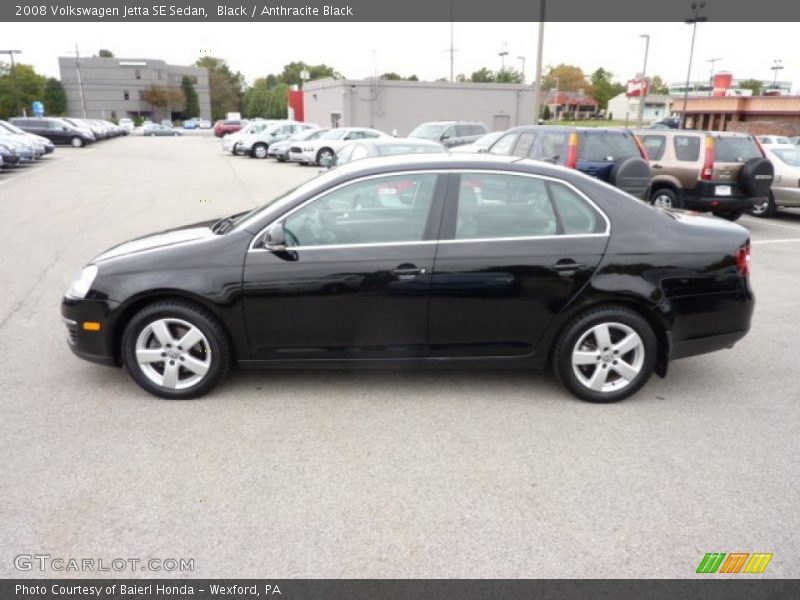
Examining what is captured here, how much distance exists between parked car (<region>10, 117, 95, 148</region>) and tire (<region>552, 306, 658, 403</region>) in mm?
39626

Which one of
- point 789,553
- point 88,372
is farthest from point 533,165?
point 88,372

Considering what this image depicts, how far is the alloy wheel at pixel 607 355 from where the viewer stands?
4230 mm

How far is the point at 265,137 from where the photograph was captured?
30094mm

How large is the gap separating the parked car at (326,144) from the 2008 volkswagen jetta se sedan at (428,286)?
64.4 feet

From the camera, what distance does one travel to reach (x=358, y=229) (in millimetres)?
4227

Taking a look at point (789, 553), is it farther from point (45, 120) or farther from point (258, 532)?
point (45, 120)

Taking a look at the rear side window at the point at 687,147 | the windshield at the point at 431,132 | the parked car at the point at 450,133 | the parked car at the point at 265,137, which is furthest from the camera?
the parked car at the point at 265,137

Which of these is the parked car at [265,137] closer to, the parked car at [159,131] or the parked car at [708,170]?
the parked car at [708,170]

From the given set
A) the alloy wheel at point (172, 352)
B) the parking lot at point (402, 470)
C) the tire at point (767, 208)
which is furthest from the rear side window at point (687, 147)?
the alloy wheel at point (172, 352)

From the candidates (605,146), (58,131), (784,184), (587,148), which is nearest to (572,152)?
(587,148)

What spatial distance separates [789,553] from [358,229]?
2965mm

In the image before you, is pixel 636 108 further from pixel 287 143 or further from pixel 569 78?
pixel 287 143

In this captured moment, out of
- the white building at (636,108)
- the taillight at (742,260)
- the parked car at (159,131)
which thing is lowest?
the parked car at (159,131)

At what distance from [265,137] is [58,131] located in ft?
52.0
